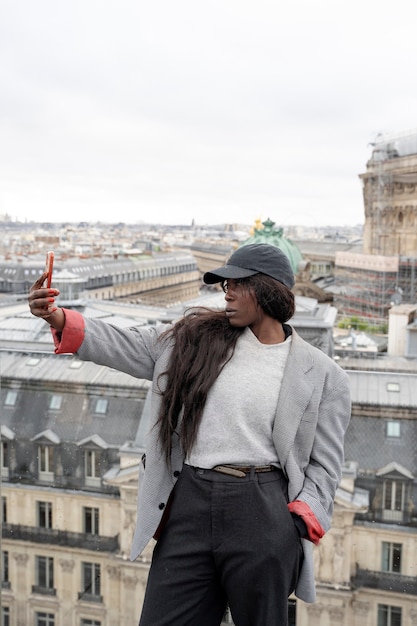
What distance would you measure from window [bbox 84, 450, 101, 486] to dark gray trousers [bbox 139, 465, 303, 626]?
5.15 ft

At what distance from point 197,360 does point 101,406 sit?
6.25ft

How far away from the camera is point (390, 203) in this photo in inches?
1281

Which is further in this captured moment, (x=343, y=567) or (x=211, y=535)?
(x=343, y=567)

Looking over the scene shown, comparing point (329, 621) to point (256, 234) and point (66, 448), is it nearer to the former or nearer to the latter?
point (66, 448)

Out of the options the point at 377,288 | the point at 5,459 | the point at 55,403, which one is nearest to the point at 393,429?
the point at 55,403

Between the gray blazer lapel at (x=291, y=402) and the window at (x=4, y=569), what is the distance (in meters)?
2.00

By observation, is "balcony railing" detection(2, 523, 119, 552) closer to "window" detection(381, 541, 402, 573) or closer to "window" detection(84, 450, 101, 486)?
"window" detection(84, 450, 101, 486)

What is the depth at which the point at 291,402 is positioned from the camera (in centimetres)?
219

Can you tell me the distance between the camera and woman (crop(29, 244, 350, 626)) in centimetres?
215

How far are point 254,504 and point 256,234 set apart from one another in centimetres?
1608

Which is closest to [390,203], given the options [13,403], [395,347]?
[395,347]

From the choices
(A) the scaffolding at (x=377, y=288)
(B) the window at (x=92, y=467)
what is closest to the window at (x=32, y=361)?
(B) the window at (x=92, y=467)

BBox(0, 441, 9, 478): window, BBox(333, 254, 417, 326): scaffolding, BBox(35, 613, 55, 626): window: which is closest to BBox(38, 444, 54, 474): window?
BBox(0, 441, 9, 478): window

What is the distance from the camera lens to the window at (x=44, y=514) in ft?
12.4
